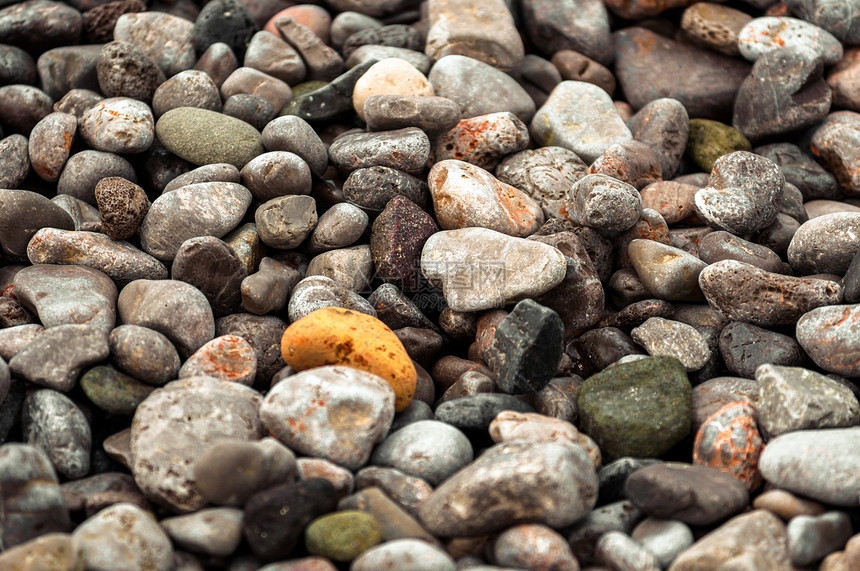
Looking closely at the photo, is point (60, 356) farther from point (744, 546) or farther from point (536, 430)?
point (744, 546)

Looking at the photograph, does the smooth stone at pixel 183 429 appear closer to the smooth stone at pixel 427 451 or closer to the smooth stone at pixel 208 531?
the smooth stone at pixel 208 531

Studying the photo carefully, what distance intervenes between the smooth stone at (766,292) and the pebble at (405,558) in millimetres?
1994

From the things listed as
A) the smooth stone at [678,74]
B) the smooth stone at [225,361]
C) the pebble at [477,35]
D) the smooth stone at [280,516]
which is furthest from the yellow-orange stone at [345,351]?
the smooth stone at [678,74]

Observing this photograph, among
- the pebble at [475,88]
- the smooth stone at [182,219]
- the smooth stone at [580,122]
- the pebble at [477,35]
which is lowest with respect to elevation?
the smooth stone at [182,219]

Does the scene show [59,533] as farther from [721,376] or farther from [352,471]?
[721,376]

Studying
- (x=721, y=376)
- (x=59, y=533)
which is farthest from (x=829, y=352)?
(x=59, y=533)

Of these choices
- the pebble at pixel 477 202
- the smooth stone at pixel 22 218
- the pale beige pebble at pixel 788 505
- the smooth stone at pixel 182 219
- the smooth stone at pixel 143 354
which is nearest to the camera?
the pale beige pebble at pixel 788 505

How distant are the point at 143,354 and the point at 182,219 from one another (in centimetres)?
91

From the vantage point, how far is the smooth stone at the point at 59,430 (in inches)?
117

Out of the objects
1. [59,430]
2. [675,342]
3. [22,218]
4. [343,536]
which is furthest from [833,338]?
[22,218]

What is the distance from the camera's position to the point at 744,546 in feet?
8.47

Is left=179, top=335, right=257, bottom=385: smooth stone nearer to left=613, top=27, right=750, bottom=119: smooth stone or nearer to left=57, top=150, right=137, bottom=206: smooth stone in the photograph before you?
left=57, top=150, right=137, bottom=206: smooth stone

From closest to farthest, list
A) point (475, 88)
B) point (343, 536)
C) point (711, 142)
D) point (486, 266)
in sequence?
point (343, 536) → point (486, 266) → point (475, 88) → point (711, 142)

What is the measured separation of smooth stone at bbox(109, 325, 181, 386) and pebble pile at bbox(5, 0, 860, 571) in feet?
0.05
